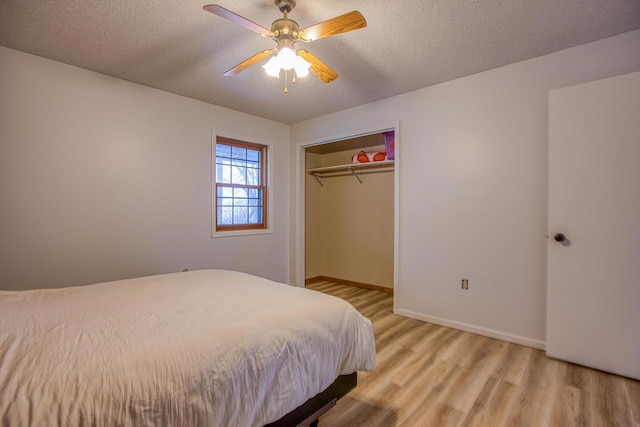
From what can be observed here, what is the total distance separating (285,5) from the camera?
5.94 ft

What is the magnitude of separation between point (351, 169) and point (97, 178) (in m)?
3.28

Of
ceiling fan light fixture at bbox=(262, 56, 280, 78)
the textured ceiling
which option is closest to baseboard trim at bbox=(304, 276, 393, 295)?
the textured ceiling

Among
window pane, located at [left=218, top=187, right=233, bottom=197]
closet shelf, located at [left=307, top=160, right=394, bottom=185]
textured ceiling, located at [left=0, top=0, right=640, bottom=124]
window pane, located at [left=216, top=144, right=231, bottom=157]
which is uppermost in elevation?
textured ceiling, located at [left=0, top=0, right=640, bottom=124]

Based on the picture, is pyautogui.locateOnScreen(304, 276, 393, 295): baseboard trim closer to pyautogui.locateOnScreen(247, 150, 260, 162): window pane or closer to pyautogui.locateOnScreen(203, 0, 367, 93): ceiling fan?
pyautogui.locateOnScreen(247, 150, 260, 162): window pane

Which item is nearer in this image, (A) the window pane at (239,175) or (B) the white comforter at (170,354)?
(B) the white comforter at (170,354)

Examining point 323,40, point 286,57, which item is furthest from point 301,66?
point 323,40

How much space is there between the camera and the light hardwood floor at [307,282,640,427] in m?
1.67

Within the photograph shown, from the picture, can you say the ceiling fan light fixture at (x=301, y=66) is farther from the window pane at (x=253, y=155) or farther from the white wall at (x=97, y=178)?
the window pane at (x=253, y=155)

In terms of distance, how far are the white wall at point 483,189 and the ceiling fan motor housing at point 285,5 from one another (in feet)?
6.13

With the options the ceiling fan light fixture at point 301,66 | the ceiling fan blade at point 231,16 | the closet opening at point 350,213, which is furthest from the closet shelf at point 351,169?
the ceiling fan blade at point 231,16

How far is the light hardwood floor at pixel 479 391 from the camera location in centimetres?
167

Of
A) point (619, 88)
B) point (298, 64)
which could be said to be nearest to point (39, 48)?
point (298, 64)

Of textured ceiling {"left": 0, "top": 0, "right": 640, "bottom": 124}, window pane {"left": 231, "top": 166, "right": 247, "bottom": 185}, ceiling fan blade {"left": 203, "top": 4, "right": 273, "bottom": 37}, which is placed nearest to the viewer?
ceiling fan blade {"left": 203, "top": 4, "right": 273, "bottom": 37}

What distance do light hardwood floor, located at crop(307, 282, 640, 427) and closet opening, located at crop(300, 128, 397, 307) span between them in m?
1.83
